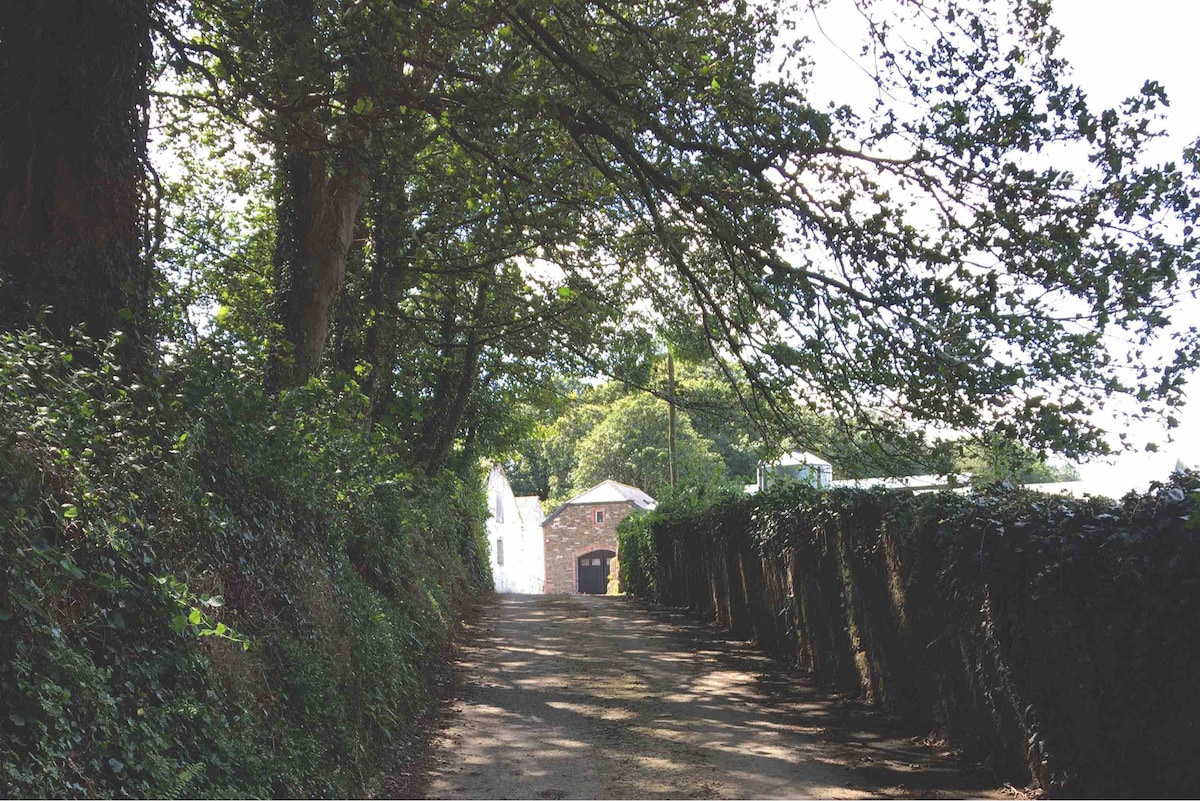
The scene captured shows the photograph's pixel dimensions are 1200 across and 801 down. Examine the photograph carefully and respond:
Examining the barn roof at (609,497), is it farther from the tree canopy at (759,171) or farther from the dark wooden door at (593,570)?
the tree canopy at (759,171)

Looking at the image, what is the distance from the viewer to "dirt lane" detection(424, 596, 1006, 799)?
A: 274 inches

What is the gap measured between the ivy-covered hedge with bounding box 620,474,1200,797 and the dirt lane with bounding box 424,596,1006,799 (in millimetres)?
522

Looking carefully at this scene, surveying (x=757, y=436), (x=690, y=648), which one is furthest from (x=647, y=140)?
(x=690, y=648)

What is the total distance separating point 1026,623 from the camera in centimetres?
648

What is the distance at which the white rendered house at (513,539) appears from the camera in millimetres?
45562

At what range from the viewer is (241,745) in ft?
16.8

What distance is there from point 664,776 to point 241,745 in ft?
10.8

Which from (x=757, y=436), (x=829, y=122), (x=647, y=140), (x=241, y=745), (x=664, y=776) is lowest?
(x=664, y=776)

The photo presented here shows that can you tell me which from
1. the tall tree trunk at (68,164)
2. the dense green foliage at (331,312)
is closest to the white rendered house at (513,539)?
the dense green foliage at (331,312)

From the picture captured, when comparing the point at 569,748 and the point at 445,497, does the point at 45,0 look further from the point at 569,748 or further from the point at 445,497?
the point at 445,497

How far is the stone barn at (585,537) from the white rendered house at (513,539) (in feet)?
2.97

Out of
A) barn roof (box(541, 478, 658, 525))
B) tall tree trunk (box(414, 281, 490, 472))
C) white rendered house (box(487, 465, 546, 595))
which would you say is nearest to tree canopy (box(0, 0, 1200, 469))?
tall tree trunk (box(414, 281, 490, 472))

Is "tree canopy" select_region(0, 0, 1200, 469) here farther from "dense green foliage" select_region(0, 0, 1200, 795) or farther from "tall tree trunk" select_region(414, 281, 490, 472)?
"tall tree trunk" select_region(414, 281, 490, 472)

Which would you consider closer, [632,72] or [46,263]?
[46,263]
